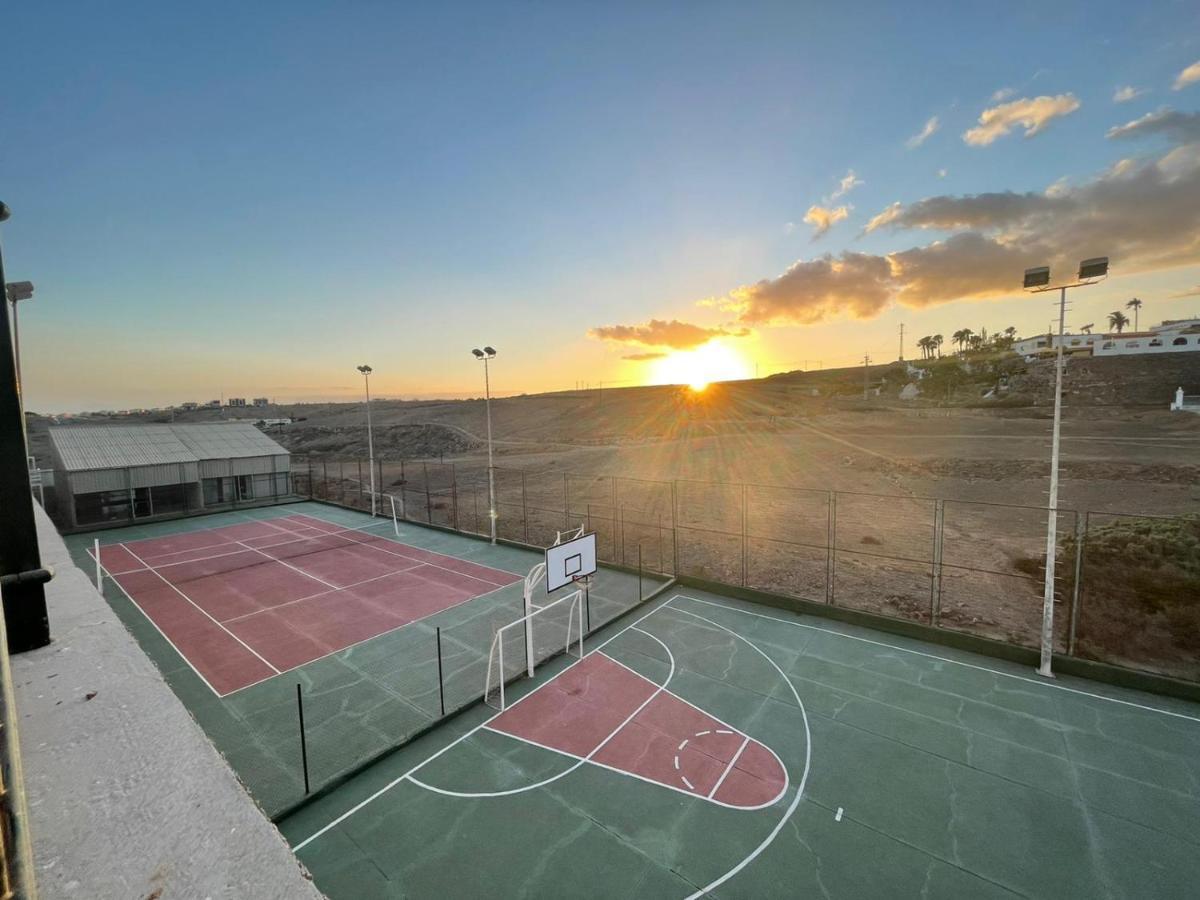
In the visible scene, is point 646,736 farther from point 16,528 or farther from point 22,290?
point 22,290

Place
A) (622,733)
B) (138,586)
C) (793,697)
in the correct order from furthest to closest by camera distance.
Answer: (138,586)
(793,697)
(622,733)

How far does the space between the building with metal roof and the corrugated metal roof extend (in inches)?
1.7

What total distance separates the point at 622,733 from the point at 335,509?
3190 cm

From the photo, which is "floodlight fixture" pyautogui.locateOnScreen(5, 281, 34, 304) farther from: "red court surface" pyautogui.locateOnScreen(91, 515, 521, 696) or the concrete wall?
the concrete wall

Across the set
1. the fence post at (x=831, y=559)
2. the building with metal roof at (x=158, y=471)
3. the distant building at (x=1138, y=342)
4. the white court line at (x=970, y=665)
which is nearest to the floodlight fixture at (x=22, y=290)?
the white court line at (x=970, y=665)

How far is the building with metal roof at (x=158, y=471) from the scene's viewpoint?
3147cm

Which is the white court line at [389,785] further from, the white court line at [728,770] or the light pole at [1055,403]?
the light pole at [1055,403]

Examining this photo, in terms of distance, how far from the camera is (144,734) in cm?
243

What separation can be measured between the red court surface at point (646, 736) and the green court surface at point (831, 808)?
0.23m

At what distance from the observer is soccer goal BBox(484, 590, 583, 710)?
1341 cm

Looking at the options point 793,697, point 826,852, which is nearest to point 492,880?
point 826,852

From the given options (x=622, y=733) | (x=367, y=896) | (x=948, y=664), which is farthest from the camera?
(x=948, y=664)

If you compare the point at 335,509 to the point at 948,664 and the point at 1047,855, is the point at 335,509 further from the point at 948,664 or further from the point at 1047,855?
the point at 1047,855

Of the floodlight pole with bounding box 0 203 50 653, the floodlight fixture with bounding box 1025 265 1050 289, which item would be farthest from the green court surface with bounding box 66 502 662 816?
the floodlight fixture with bounding box 1025 265 1050 289
